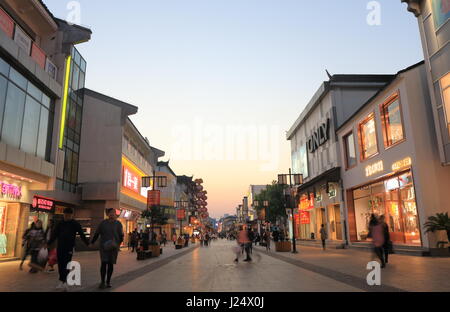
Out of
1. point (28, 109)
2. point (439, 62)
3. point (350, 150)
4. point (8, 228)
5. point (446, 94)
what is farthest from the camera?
point (350, 150)

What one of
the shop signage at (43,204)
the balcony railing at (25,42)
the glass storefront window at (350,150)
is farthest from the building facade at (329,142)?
the balcony railing at (25,42)

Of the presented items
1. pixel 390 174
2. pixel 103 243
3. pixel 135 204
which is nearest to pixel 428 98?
pixel 390 174

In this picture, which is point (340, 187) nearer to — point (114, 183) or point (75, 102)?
point (114, 183)

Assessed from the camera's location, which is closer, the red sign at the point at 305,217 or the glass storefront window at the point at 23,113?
the glass storefront window at the point at 23,113

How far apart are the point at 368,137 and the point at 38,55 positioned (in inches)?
885

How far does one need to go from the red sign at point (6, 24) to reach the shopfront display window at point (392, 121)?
21.3 meters

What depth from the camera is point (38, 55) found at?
20984 mm

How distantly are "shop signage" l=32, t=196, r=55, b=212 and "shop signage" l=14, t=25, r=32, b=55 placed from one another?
834cm

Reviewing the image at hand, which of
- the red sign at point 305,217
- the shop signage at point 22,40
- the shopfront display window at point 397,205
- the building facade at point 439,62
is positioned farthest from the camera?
the red sign at point 305,217

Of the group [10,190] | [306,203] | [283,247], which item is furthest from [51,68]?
[306,203]

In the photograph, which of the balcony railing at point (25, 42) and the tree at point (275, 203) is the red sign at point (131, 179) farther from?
the tree at point (275, 203)

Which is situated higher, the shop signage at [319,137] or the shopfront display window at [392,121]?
the shop signage at [319,137]

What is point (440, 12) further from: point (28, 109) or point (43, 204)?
point (43, 204)

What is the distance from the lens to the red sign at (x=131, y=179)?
35.5 meters
